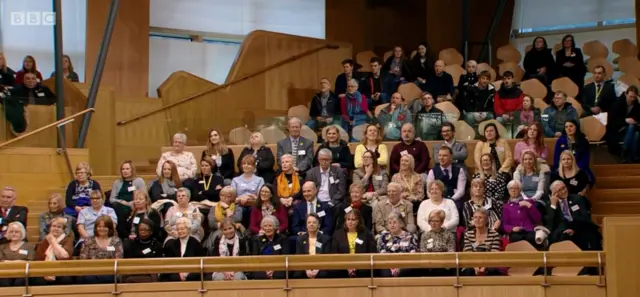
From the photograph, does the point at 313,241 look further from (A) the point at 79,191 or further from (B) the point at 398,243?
(A) the point at 79,191

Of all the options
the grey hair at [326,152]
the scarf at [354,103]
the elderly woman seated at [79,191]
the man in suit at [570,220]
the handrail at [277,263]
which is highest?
the scarf at [354,103]

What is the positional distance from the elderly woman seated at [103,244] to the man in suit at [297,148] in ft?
7.97

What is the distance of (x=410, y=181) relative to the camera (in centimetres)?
1049

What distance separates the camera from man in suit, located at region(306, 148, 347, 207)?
10656 mm

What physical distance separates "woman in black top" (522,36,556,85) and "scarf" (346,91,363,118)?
2.53m

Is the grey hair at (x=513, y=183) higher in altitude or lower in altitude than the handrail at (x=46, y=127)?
lower

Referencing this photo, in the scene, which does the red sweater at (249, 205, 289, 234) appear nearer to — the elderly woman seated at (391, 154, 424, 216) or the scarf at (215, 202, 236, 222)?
the scarf at (215, 202, 236, 222)

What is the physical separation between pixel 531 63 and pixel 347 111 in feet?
9.95

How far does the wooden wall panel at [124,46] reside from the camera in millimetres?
15312

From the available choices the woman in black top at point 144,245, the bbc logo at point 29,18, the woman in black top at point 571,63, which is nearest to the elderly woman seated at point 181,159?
the woman in black top at point 144,245

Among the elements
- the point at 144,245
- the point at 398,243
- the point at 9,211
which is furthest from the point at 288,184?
the point at 9,211

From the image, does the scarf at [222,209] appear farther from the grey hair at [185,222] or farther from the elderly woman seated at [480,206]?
the elderly woman seated at [480,206]

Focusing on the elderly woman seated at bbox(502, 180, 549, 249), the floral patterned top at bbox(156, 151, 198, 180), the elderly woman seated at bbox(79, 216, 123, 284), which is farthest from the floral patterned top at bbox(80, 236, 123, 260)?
the elderly woman seated at bbox(502, 180, 549, 249)

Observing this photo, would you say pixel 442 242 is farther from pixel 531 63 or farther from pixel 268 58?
pixel 268 58
